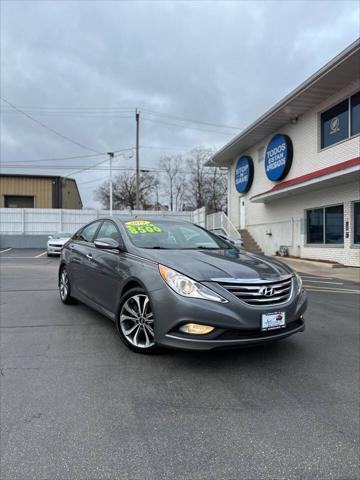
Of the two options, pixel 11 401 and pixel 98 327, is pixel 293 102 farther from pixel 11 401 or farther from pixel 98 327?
pixel 11 401

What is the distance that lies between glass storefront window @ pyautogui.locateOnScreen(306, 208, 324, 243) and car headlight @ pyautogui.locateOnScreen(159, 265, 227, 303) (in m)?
12.4

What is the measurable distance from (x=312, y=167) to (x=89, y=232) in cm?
1167

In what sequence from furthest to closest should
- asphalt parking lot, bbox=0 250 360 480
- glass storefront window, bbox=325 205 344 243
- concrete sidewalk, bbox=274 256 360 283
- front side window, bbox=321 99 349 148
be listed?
1. glass storefront window, bbox=325 205 344 243
2. front side window, bbox=321 99 349 148
3. concrete sidewalk, bbox=274 256 360 283
4. asphalt parking lot, bbox=0 250 360 480

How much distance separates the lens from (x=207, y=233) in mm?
5016

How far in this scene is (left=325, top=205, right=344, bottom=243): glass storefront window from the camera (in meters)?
13.1

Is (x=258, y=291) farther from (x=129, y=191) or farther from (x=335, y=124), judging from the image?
(x=129, y=191)

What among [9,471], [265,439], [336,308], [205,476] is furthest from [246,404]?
[336,308]

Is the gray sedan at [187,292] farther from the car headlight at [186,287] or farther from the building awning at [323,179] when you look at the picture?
the building awning at [323,179]

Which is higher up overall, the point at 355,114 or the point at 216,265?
the point at 355,114

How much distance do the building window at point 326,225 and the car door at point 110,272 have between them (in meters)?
10.8

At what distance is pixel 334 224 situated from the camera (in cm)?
1348

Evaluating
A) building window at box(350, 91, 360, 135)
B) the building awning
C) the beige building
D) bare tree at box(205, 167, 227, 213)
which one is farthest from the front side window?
bare tree at box(205, 167, 227, 213)

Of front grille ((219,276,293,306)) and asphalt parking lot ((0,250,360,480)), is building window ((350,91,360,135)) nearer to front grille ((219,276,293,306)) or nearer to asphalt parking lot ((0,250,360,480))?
asphalt parking lot ((0,250,360,480))

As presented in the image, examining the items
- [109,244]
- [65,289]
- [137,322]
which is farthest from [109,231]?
[65,289]
